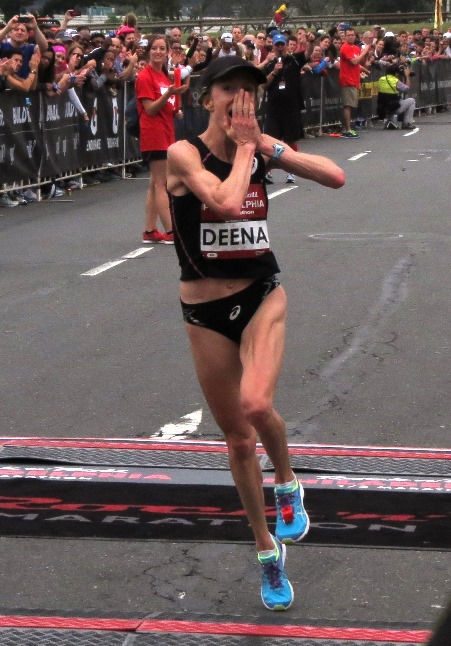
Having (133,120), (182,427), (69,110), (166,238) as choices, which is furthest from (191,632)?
(69,110)

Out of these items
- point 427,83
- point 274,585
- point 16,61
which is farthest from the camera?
point 427,83

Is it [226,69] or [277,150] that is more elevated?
[226,69]

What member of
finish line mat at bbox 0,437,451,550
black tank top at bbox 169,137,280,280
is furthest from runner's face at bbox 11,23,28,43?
black tank top at bbox 169,137,280,280

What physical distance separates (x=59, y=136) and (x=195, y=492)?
1327 centimetres

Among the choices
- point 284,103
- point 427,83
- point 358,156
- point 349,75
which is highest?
point 284,103

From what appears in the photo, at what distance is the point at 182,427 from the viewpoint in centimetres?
698

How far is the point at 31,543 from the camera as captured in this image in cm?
532

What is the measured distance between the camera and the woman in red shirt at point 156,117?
1276 cm

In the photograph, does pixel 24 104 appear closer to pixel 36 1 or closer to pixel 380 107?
pixel 380 107

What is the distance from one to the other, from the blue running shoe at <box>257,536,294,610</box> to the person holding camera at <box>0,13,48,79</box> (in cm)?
1330

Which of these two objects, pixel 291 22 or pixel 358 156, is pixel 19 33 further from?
pixel 291 22

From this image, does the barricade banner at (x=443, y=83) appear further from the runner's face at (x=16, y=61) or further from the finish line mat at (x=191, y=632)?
the finish line mat at (x=191, y=632)

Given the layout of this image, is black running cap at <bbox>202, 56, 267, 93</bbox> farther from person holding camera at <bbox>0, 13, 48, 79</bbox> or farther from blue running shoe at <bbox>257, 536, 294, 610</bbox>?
person holding camera at <bbox>0, 13, 48, 79</bbox>

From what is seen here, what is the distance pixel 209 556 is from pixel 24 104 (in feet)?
42.6
